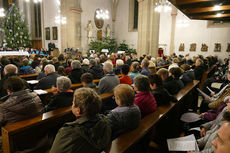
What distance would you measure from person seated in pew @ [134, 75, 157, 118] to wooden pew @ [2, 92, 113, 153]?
1.11 m

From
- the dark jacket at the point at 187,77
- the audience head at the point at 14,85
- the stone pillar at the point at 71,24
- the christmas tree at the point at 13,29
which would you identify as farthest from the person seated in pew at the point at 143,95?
the christmas tree at the point at 13,29

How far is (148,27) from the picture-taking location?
40.1 ft

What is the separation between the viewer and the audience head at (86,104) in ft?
5.60

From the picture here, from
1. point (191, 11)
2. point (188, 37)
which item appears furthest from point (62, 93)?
point (188, 37)

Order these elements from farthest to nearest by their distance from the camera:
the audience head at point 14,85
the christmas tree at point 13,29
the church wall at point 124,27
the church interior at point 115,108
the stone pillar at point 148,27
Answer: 1. the church wall at point 124,27
2. the christmas tree at point 13,29
3. the stone pillar at point 148,27
4. the audience head at point 14,85
5. the church interior at point 115,108

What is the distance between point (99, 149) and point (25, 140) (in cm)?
117

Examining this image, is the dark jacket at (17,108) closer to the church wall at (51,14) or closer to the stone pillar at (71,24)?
the stone pillar at (71,24)

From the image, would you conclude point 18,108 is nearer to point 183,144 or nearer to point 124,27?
point 183,144

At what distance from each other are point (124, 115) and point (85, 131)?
67cm

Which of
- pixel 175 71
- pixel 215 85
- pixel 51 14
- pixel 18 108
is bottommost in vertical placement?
pixel 215 85

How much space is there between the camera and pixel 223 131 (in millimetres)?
1279

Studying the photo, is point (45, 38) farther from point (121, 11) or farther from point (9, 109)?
point (9, 109)

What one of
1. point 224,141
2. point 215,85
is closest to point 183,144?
point 224,141

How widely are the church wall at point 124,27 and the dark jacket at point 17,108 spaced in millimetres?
17123
